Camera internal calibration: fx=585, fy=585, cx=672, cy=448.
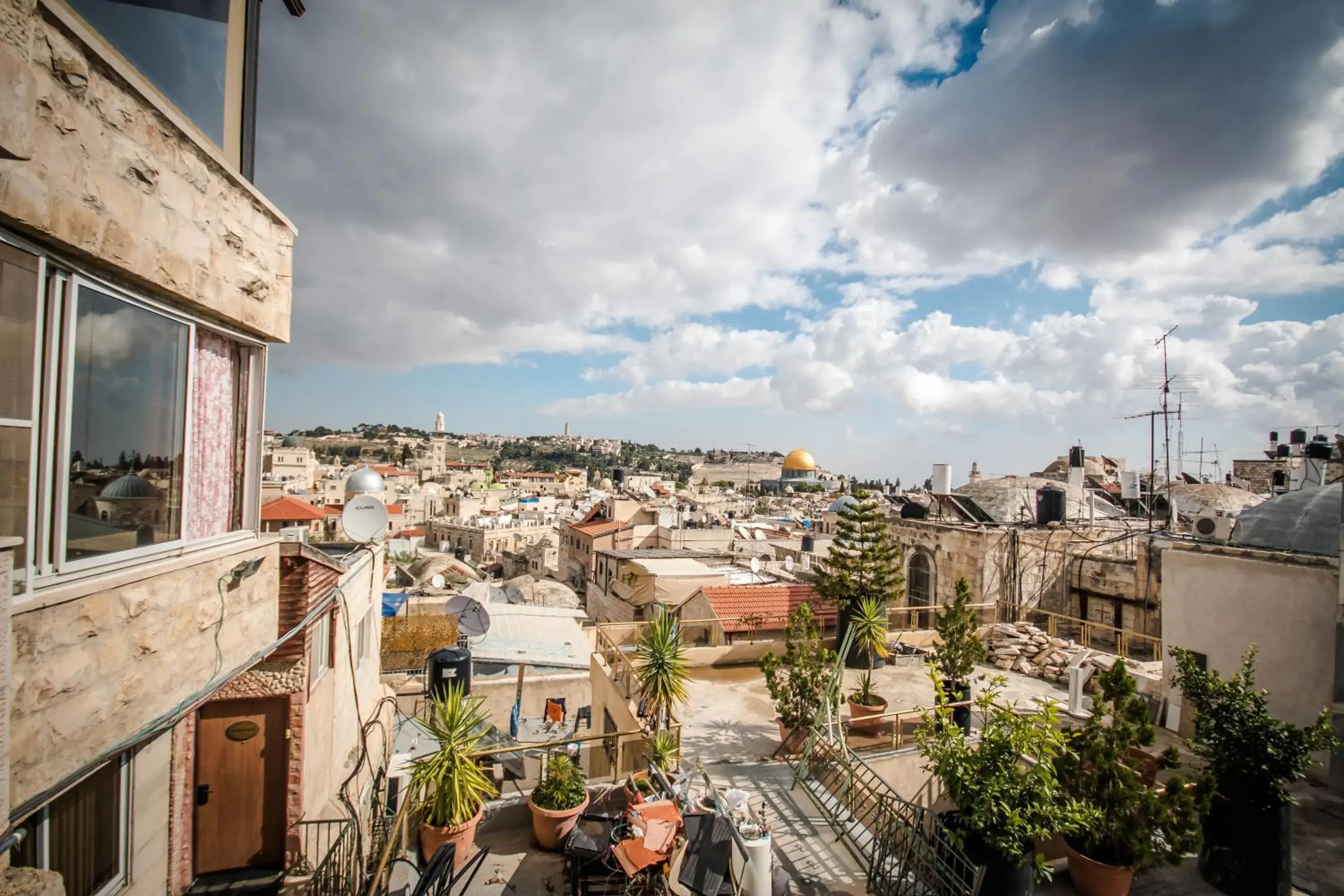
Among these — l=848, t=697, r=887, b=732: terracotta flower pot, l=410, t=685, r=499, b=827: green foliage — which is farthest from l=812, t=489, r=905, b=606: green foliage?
l=410, t=685, r=499, b=827: green foliage

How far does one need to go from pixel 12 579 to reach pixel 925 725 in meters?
6.48

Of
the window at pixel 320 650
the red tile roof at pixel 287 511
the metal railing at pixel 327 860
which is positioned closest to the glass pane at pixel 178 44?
the window at pixel 320 650

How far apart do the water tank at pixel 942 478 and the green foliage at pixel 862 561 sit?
9.43 meters

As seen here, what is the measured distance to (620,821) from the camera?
240 inches

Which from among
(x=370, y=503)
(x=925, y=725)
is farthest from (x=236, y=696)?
(x=925, y=725)

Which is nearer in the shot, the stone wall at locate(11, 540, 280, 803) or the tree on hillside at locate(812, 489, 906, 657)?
the stone wall at locate(11, 540, 280, 803)

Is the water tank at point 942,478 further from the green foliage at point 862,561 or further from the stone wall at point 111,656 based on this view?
the stone wall at point 111,656

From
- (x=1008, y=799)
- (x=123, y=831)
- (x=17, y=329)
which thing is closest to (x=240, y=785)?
(x=123, y=831)

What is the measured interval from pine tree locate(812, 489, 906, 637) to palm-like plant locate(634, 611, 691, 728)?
5.14m

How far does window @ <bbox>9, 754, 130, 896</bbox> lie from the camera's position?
11.5ft

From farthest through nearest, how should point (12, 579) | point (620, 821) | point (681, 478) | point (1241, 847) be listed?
point (681, 478), point (620, 821), point (1241, 847), point (12, 579)

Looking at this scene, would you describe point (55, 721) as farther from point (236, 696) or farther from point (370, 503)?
point (370, 503)

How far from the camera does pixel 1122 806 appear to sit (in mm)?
5359

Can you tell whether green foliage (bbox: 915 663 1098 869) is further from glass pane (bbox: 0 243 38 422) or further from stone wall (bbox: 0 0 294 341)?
stone wall (bbox: 0 0 294 341)
